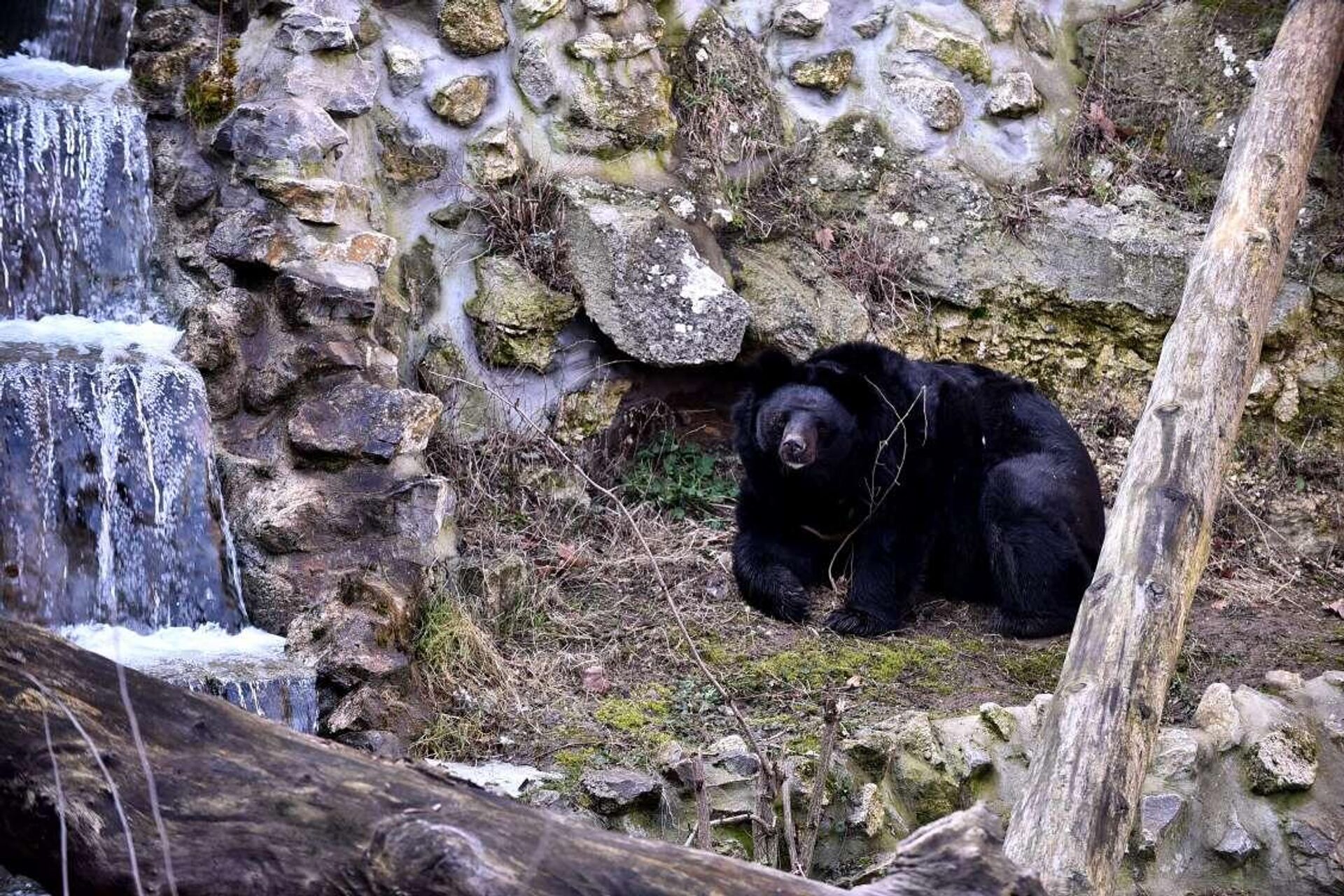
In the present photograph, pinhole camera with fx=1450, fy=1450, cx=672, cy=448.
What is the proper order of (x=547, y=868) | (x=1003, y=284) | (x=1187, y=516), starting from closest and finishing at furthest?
1. (x=547, y=868)
2. (x=1187, y=516)
3. (x=1003, y=284)

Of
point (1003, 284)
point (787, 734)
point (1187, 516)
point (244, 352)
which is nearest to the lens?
point (1187, 516)

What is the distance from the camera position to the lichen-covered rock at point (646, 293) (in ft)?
22.2

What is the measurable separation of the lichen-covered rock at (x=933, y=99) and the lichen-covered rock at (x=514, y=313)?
217cm

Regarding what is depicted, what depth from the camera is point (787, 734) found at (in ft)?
15.5

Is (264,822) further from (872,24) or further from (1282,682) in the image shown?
(872,24)

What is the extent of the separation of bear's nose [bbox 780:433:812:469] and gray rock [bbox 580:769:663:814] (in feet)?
6.30

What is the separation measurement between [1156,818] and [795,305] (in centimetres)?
340

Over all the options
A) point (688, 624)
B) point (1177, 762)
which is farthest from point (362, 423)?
point (1177, 762)

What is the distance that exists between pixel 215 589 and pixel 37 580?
0.60 meters

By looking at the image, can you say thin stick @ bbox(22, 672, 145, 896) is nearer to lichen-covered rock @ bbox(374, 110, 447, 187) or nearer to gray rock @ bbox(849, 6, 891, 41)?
lichen-covered rock @ bbox(374, 110, 447, 187)

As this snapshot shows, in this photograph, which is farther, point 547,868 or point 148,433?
point 148,433

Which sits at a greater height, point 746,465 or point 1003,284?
point 1003,284

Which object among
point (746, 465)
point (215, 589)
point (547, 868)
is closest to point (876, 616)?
point (746, 465)

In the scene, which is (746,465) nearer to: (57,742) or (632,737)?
(632,737)
